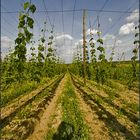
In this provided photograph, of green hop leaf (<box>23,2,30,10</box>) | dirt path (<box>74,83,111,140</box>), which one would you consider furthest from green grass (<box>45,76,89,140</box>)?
green hop leaf (<box>23,2,30,10</box>)

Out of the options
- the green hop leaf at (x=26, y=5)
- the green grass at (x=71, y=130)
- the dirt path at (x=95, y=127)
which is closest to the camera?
the green grass at (x=71, y=130)

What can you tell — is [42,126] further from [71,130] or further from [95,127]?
[95,127]

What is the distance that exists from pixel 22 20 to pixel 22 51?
157cm

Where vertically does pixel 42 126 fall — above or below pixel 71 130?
below

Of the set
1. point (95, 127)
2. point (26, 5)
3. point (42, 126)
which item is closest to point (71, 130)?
point (95, 127)

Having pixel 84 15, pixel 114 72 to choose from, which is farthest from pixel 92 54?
pixel 114 72

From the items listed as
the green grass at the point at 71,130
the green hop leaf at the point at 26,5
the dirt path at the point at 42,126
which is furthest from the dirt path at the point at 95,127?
the green hop leaf at the point at 26,5

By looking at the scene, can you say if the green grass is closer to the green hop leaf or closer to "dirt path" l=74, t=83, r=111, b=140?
"dirt path" l=74, t=83, r=111, b=140

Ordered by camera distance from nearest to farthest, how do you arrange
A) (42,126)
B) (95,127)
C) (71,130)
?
(71,130), (95,127), (42,126)

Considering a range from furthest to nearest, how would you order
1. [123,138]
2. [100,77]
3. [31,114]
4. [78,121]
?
[100,77] → [31,114] → [78,121] → [123,138]

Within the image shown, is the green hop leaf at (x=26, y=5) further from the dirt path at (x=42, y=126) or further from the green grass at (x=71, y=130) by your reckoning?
the green grass at (x=71, y=130)

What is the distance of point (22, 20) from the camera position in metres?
11.8

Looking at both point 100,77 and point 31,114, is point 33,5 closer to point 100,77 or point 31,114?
point 31,114

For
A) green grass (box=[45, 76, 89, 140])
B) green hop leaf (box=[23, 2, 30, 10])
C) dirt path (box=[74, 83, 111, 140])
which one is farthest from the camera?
green hop leaf (box=[23, 2, 30, 10])
